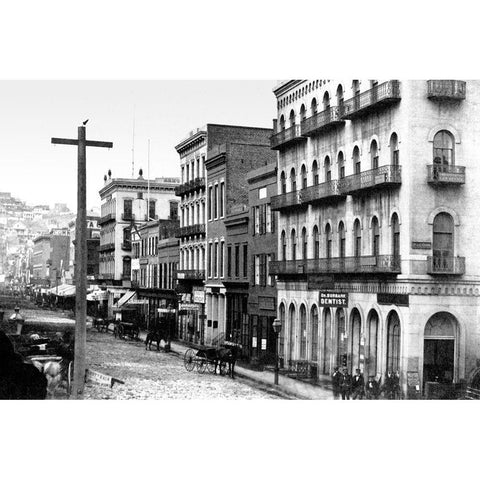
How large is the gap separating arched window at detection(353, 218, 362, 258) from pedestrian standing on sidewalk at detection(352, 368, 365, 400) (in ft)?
9.57

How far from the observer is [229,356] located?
2295cm

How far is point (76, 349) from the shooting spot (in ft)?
71.6

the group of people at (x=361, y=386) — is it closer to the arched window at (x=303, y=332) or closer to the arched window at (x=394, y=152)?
the arched window at (x=303, y=332)

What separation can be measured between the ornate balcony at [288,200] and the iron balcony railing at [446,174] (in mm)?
3690

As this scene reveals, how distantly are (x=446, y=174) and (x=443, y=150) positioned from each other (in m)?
0.58

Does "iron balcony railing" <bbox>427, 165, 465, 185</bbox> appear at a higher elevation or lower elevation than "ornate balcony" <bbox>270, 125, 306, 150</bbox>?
lower

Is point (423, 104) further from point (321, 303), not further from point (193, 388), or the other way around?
point (193, 388)

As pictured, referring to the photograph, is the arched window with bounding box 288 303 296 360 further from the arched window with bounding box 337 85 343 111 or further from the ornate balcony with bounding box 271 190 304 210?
the arched window with bounding box 337 85 343 111

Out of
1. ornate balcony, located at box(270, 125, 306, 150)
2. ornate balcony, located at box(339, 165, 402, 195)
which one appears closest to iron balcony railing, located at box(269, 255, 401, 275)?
ornate balcony, located at box(339, 165, 402, 195)

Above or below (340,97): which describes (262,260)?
below

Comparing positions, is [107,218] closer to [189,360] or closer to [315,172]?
[189,360]

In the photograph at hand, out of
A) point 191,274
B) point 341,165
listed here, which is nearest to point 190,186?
point 191,274

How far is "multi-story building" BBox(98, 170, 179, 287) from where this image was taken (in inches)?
901

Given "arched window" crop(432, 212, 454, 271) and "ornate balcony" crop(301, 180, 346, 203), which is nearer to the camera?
"arched window" crop(432, 212, 454, 271)
